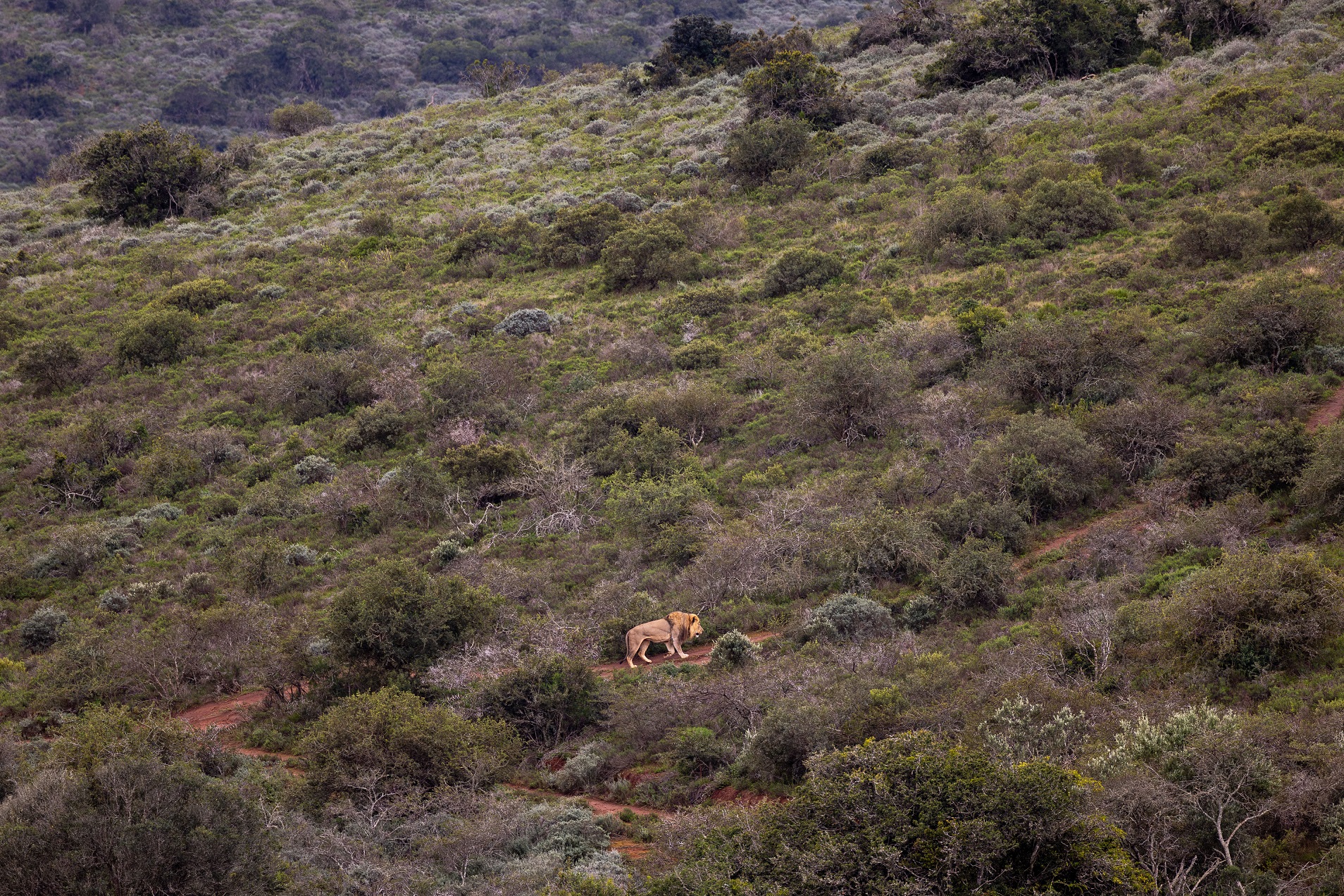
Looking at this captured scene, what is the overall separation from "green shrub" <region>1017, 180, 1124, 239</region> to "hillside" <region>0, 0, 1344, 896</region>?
0.15 metres

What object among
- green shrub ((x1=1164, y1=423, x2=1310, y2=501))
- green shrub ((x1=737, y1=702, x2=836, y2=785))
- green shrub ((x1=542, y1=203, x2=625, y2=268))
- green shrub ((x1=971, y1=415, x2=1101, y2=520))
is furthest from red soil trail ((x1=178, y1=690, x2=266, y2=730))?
green shrub ((x1=542, y1=203, x2=625, y2=268))

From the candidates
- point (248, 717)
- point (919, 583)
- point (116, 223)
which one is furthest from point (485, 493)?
point (116, 223)

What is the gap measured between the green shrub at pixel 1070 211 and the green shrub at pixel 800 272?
4.97m

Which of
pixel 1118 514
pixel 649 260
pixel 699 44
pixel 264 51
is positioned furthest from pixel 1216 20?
pixel 264 51

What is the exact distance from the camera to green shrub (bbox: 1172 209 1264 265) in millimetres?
20000

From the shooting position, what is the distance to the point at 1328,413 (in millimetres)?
13844

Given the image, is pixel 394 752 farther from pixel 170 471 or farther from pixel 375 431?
pixel 170 471

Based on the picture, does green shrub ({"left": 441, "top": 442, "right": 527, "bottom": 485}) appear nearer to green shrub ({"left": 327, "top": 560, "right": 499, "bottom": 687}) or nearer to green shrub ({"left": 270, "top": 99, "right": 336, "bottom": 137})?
green shrub ({"left": 327, "top": 560, "right": 499, "bottom": 687})

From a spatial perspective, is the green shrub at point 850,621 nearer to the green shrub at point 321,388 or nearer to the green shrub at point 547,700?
the green shrub at point 547,700

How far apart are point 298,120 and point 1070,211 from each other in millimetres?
50582

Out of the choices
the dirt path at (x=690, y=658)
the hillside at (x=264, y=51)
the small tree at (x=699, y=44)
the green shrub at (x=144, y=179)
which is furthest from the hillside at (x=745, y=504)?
the hillside at (x=264, y=51)

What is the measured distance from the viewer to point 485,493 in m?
19.3

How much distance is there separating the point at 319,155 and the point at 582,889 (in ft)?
151

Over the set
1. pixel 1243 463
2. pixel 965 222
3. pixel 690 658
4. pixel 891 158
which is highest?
pixel 891 158
